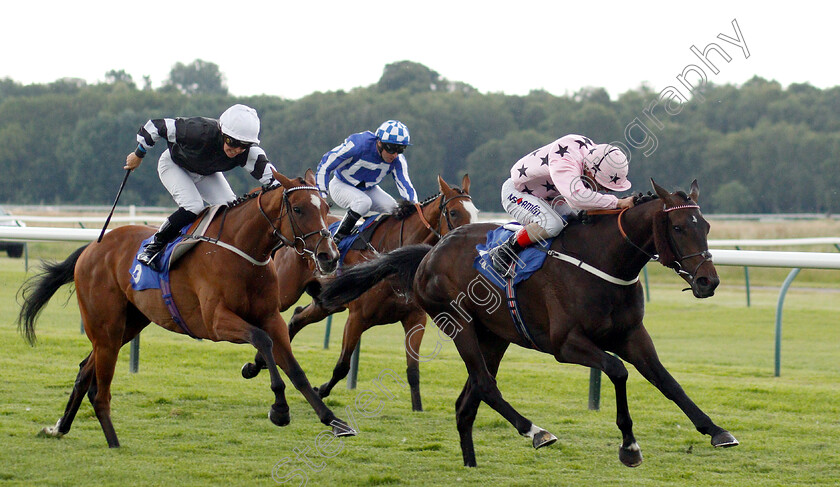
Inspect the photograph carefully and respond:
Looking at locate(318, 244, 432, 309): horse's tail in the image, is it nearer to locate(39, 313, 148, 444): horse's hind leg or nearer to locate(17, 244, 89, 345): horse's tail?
locate(39, 313, 148, 444): horse's hind leg

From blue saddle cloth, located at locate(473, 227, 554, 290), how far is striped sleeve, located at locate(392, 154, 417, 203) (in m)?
2.19

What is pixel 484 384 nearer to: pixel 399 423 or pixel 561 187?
pixel 561 187

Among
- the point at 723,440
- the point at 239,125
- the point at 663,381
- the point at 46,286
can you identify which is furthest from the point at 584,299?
the point at 46,286

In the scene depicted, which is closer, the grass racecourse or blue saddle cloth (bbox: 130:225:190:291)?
the grass racecourse

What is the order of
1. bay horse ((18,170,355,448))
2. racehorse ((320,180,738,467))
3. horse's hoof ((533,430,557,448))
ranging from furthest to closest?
bay horse ((18,170,355,448)), horse's hoof ((533,430,557,448)), racehorse ((320,180,738,467))

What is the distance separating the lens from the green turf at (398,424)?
4430mm

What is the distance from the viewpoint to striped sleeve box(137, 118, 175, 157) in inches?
206

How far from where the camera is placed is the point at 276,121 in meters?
38.4

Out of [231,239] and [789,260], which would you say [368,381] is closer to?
[231,239]

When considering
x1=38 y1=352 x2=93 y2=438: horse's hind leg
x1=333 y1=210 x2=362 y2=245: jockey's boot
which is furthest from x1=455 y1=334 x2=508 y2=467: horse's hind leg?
x1=333 y1=210 x2=362 y2=245: jockey's boot

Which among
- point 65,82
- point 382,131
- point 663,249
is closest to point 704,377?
point 382,131

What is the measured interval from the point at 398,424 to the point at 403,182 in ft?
7.16

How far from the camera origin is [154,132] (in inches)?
206

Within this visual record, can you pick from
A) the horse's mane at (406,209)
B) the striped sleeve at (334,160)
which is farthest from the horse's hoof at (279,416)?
the striped sleeve at (334,160)
